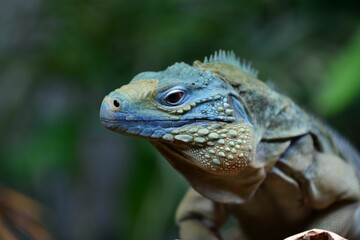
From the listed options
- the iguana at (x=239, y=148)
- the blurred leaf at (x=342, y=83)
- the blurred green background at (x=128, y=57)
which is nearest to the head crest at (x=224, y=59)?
the iguana at (x=239, y=148)

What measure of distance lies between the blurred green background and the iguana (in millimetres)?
1995

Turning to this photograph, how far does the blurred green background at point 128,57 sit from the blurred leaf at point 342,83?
60 cm

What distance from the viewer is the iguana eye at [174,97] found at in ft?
8.30

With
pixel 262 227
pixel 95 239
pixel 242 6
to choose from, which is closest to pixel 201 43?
pixel 242 6

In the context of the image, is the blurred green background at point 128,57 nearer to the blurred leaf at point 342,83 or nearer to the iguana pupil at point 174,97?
the blurred leaf at point 342,83

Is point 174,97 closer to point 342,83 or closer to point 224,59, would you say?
point 224,59

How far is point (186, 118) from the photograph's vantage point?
2537mm

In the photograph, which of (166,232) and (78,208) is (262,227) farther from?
(78,208)

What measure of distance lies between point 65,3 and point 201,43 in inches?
54.0

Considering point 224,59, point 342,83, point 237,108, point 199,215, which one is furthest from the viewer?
point 342,83

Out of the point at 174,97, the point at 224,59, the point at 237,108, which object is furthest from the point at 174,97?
the point at 224,59

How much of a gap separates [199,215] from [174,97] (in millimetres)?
912

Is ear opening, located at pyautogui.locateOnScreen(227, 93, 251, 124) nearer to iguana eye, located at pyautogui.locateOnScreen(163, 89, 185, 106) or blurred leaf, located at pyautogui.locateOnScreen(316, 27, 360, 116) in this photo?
iguana eye, located at pyautogui.locateOnScreen(163, 89, 185, 106)

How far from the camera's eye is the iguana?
8.23 ft
